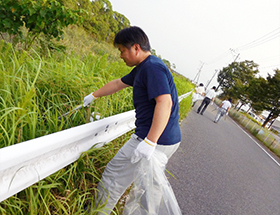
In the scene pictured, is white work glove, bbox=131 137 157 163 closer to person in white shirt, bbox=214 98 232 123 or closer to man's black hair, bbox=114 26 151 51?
man's black hair, bbox=114 26 151 51

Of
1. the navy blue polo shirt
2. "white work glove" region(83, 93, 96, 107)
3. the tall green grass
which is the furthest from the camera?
"white work glove" region(83, 93, 96, 107)

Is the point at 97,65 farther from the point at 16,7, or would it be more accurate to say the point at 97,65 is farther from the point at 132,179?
the point at 132,179

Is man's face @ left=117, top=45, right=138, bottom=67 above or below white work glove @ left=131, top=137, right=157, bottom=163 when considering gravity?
above

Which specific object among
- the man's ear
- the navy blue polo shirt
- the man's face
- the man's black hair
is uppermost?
the man's black hair

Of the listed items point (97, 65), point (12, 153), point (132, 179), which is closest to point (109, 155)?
point (132, 179)

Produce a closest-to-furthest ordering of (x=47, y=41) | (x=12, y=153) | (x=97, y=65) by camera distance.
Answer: (x=12, y=153), (x=47, y=41), (x=97, y=65)

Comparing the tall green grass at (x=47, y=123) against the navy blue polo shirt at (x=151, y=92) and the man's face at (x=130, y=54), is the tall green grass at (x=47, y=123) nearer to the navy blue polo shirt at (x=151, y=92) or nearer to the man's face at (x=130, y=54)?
the navy blue polo shirt at (x=151, y=92)

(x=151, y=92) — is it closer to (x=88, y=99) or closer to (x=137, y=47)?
(x=137, y=47)

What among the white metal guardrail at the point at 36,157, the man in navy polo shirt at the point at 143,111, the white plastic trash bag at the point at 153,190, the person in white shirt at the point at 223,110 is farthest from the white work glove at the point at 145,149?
the person in white shirt at the point at 223,110

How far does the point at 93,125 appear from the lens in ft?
4.92

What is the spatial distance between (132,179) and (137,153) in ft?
1.12

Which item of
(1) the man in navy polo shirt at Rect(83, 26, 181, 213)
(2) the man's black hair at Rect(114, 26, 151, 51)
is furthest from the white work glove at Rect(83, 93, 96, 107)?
(2) the man's black hair at Rect(114, 26, 151, 51)

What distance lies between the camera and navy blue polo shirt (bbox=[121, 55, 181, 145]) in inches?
53.9

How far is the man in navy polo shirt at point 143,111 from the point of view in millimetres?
1375
